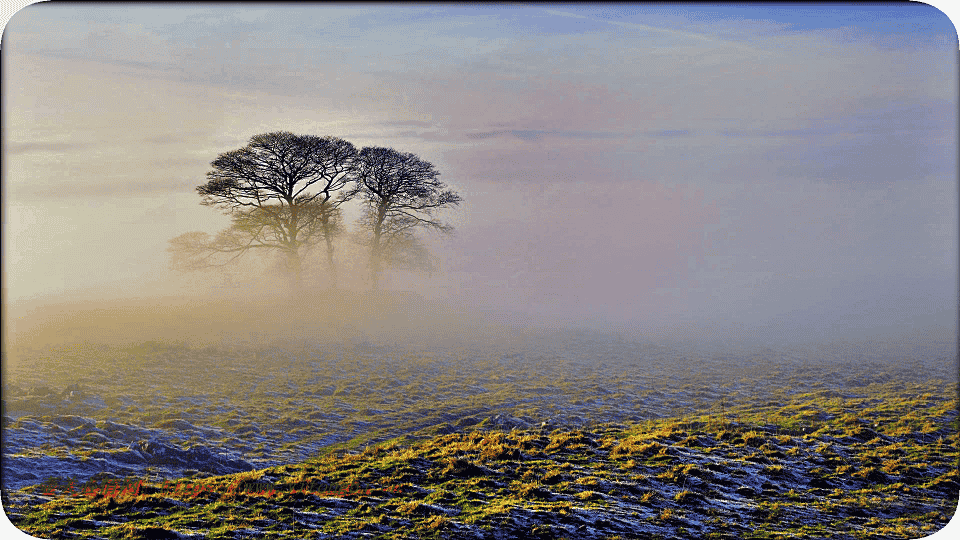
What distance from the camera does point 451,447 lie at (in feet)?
51.7

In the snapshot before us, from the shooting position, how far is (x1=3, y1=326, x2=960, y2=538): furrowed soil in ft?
36.8

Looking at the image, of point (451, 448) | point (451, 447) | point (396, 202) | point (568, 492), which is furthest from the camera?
point (396, 202)

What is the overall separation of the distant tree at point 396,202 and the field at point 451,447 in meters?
5.31

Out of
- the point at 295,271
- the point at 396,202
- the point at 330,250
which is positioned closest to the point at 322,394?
the point at 295,271

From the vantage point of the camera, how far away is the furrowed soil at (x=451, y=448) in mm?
11227

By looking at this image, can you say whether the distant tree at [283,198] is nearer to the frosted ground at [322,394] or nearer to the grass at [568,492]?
the frosted ground at [322,394]

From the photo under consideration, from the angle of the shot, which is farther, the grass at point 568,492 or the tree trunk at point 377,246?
the tree trunk at point 377,246

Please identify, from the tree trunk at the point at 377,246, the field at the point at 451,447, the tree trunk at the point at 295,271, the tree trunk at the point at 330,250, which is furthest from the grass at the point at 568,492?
the tree trunk at the point at 377,246

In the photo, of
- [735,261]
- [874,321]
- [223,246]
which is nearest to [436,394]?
[223,246]

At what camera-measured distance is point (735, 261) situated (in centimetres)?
3269

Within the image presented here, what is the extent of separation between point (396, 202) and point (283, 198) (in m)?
4.88

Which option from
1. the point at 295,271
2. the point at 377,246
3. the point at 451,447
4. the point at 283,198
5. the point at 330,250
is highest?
the point at 283,198

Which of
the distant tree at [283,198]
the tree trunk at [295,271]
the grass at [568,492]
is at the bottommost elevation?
the grass at [568,492]

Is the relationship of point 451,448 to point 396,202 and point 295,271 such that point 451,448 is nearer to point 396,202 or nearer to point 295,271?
point 295,271
